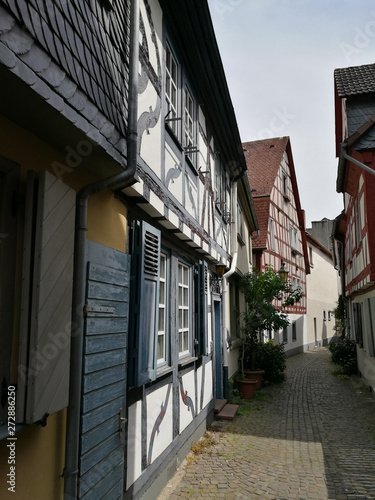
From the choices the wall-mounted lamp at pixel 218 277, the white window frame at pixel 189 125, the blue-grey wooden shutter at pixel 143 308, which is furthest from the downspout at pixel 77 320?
the wall-mounted lamp at pixel 218 277

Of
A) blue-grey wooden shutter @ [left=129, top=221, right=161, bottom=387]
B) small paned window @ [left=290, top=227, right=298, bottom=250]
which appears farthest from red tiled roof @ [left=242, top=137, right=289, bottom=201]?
blue-grey wooden shutter @ [left=129, top=221, right=161, bottom=387]

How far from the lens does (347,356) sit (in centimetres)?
1302

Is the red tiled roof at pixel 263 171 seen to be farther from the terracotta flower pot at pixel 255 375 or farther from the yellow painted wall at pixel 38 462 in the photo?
the yellow painted wall at pixel 38 462

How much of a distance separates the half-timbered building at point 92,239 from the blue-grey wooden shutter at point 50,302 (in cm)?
1

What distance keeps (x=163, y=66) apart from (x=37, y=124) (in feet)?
8.88

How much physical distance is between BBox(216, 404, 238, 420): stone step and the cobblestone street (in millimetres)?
130

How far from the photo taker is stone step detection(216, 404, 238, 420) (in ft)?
23.5

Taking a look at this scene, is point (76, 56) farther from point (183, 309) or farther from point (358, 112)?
point (358, 112)

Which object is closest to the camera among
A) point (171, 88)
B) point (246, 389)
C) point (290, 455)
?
point (171, 88)

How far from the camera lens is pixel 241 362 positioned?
1058 centimetres

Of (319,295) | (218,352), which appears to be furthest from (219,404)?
(319,295)

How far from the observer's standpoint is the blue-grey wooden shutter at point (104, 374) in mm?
2688

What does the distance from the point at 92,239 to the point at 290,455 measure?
14.1 ft

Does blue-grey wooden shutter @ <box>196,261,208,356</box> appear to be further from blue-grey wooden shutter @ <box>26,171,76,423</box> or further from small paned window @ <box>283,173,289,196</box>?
small paned window @ <box>283,173,289,196</box>
